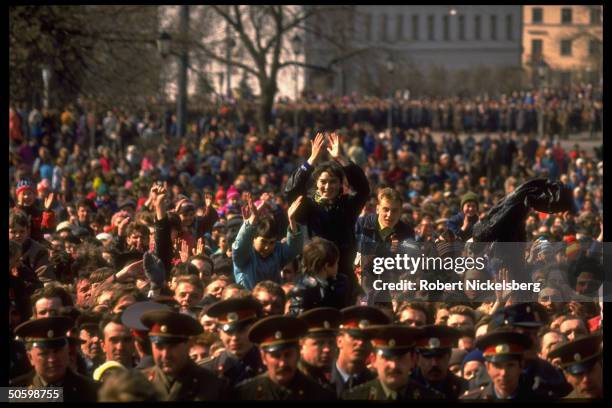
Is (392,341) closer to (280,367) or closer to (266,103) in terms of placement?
(280,367)

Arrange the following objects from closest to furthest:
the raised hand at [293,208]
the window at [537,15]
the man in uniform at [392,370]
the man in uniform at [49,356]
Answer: the man in uniform at [392,370] < the man in uniform at [49,356] < the raised hand at [293,208] < the window at [537,15]

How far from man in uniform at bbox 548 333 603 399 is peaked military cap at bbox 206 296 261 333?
5.65ft

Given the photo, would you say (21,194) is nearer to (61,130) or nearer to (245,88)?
(61,130)

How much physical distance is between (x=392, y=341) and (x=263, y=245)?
290 centimetres

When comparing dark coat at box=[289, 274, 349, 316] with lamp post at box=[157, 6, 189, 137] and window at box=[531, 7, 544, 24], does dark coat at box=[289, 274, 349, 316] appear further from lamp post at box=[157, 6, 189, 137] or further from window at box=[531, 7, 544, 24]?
window at box=[531, 7, 544, 24]

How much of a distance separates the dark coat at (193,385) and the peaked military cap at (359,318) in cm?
78

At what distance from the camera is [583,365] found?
29.3 feet

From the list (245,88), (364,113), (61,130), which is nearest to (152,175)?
(61,130)

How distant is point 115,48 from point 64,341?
75.6ft

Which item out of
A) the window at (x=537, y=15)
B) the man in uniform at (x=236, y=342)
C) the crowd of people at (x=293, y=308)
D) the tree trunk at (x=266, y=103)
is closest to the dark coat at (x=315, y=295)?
the crowd of people at (x=293, y=308)

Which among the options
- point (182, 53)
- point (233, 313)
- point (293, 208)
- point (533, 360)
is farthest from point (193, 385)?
point (182, 53)

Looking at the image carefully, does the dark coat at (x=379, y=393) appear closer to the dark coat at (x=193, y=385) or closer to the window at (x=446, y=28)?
the dark coat at (x=193, y=385)

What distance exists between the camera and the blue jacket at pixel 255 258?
37.8 ft

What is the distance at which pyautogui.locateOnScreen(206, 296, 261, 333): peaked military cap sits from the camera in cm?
941
